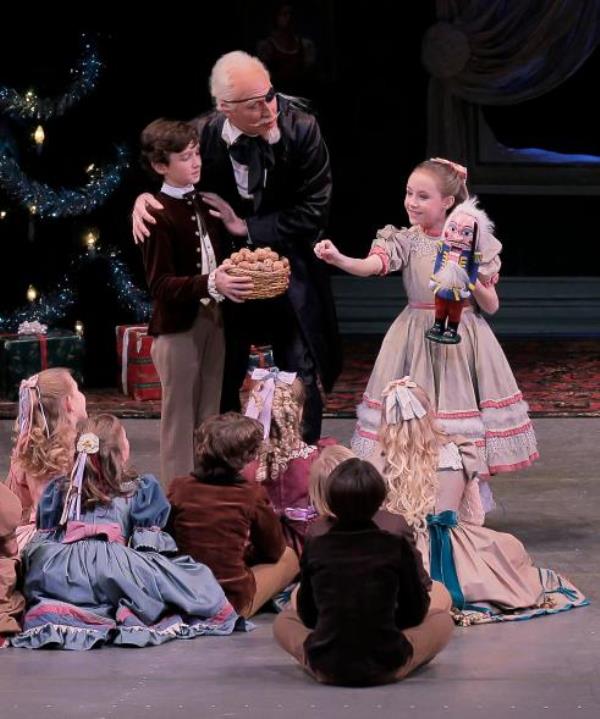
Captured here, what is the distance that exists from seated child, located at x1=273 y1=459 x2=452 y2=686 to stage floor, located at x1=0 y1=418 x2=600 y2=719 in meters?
0.07

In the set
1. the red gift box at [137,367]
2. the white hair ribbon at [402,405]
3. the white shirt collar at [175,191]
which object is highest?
the white shirt collar at [175,191]

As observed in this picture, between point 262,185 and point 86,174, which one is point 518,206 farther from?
point 262,185

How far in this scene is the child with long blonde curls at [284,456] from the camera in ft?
19.2

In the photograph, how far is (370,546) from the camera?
4.81 m

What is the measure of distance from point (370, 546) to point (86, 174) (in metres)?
5.45

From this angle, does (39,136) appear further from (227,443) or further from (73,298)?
(227,443)

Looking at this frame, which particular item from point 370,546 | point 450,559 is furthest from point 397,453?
point 370,546

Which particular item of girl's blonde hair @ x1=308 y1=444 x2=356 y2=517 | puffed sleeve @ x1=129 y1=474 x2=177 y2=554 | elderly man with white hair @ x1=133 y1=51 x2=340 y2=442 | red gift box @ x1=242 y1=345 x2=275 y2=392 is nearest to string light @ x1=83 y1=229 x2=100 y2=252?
red gift box @ x1=242 y1=345 x2=275 y2=392

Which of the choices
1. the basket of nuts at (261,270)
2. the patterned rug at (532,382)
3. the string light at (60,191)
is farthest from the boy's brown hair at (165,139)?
the string light at (60,191)

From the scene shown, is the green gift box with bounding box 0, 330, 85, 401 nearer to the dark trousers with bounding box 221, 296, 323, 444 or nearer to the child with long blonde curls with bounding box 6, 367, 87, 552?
the dark trousers with bounding box 221, 296, 323, 444

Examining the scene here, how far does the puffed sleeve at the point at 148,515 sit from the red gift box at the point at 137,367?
153 inches

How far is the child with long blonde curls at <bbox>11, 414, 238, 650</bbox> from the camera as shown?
5.38m

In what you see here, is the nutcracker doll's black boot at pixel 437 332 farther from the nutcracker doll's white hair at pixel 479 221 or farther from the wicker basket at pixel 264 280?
the wicker basket at pixel 264 280

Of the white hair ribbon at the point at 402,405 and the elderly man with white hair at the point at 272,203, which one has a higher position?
the elderly man with white hair at the point at 272,203
